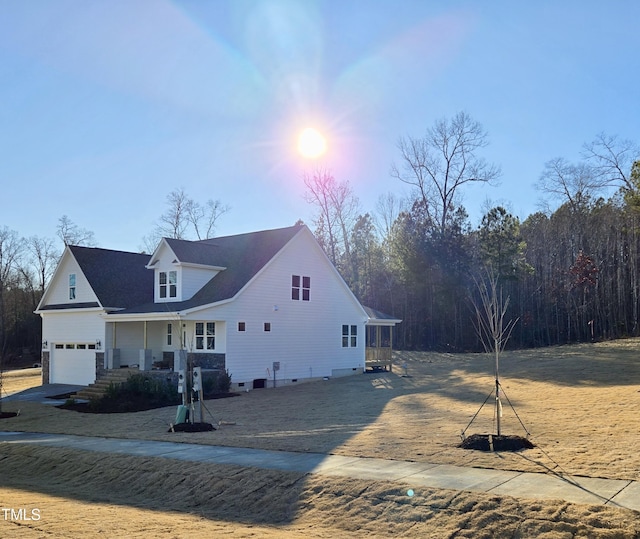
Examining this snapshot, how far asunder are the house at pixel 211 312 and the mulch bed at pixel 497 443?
46.9ft

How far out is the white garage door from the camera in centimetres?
2700

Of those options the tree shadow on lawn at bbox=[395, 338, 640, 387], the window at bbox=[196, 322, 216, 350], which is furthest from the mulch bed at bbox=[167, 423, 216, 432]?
the tree shadow on lawn at bbox=[395, 338, 640, 387]

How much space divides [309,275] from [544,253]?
24607 mm

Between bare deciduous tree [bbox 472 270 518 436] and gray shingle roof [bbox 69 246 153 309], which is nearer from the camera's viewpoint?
bare deciduous tree [bbox 472 270 518 436]

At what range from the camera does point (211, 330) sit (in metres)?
24.4

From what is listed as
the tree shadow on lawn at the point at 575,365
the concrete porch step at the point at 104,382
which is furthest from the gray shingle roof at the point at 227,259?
the tree shadow on lawn at the point at 575,365

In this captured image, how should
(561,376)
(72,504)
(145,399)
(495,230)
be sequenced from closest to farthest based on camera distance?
(72,504) → (145,399) → (561,376) → (495,230)

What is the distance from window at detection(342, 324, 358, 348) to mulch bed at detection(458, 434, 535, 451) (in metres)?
19.6

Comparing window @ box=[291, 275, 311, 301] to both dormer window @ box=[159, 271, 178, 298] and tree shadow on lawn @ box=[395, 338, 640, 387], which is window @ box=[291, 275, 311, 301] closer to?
dormer window @ box=[159, 271, 178, 298]

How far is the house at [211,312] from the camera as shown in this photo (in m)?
24.4

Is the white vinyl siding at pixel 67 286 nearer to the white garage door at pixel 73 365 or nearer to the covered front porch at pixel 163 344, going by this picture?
the white garage door at pixel 73 365

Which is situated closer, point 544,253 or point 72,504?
point 72,504

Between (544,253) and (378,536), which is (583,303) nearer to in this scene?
(544,253)

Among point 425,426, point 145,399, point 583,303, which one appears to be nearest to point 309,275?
point 145,399
